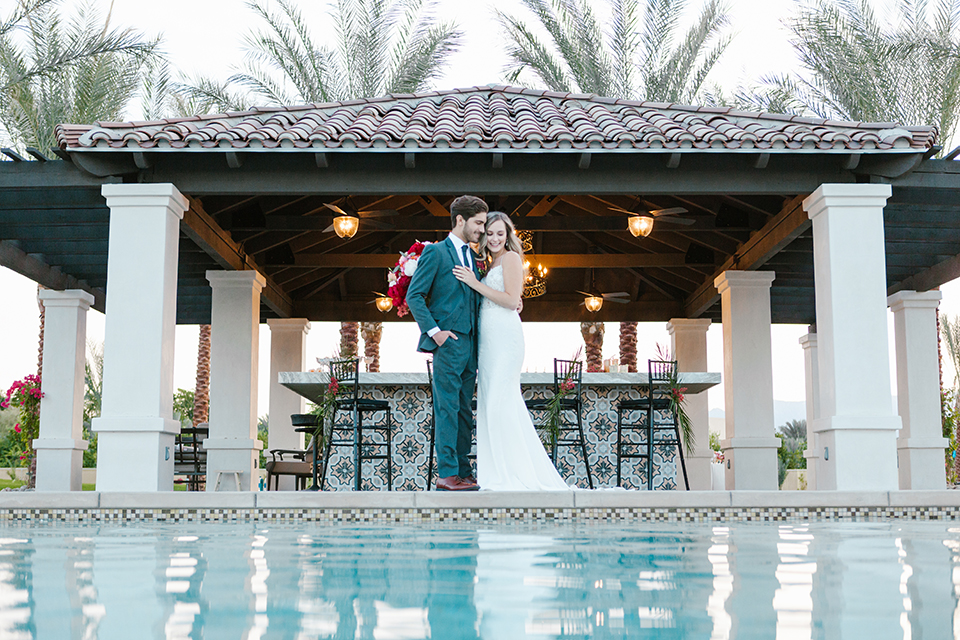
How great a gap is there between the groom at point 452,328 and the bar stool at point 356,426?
2.26 metres

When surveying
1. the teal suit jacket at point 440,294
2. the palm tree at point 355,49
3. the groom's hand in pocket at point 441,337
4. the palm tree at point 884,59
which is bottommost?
the groom's hand in pocket at point 441,337

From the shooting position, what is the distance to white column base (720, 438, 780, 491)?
11836 mm

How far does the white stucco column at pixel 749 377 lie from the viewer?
11.7 meters

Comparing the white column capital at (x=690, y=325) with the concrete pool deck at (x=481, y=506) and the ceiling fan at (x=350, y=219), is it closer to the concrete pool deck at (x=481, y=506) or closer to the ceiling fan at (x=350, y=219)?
the ceiling fan at (x=350, y=219)

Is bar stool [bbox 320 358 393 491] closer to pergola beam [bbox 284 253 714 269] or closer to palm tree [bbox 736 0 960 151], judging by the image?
pergola beam [bbox 284 253 714 269]

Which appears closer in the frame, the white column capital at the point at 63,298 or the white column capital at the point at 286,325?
the white column capital at the point at 63,298

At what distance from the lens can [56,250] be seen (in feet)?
37.4

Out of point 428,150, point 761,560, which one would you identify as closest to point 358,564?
point 761,560

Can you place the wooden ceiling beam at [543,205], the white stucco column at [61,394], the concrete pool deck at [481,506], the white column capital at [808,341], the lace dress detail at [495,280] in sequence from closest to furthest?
the concrete pool deck at [481,506] < the lace dress detail at [495,280] < the wooden ceiling beam at [543,205] < the white stucco column at [61,394] < the white column capital at [808,341]

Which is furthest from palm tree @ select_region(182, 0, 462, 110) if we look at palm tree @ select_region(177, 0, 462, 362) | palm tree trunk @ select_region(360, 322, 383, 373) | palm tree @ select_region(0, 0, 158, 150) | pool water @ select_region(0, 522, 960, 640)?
pool water @ select_region(0, 522, 960, 640)

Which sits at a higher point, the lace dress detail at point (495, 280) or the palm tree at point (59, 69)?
the palm tree at point (59, 69)

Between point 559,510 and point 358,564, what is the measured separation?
3211 millimetres

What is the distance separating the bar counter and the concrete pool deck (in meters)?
3.04

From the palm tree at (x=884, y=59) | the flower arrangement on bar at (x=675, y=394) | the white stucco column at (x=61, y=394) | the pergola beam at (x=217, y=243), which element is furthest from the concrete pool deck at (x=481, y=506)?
the palm tree at (x=884, y=59)
